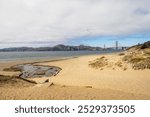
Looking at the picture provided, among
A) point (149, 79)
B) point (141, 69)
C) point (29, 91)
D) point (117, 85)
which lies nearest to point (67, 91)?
point (29, 91)

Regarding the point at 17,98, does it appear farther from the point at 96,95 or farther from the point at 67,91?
the point at 96,95

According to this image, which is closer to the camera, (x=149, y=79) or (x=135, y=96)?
(x=135, y=96)

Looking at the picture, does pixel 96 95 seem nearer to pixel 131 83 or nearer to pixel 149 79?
pixel 131 83

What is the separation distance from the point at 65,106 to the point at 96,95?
3.01m

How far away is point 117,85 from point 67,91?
8100mm

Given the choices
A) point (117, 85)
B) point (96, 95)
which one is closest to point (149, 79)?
point (117, 85)

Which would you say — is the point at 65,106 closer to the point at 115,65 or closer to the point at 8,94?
the point at 8,94

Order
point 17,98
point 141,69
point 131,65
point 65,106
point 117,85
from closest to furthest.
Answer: point 65,106, point 17,98, point 117,85, point 141,69, point 131,65

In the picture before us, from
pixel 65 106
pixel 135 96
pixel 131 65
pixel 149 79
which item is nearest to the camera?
pixel 65 106

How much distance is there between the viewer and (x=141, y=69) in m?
26.6

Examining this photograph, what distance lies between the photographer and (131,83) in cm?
2078

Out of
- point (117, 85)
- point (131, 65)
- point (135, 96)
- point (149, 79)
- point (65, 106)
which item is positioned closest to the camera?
point (65, 106)

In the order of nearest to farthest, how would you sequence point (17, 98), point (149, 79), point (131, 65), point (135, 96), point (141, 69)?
point (17, 98), point (135, 96), point (149, 79), point (141, 69), point (131, 65)

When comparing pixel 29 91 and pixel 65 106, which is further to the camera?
pixel 29 91
